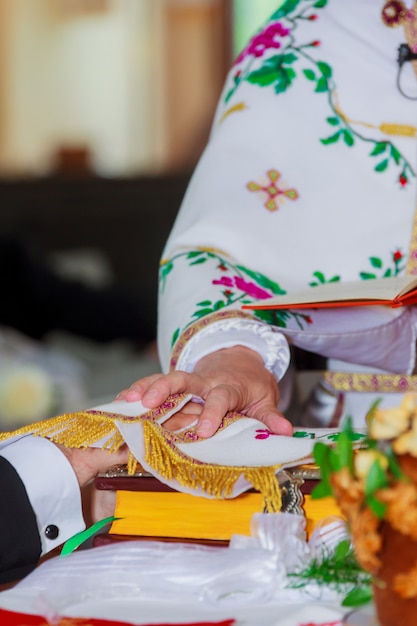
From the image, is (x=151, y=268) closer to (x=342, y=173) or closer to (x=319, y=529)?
(x=342, y=173)

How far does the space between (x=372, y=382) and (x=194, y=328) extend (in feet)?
0.57

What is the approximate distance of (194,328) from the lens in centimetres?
70

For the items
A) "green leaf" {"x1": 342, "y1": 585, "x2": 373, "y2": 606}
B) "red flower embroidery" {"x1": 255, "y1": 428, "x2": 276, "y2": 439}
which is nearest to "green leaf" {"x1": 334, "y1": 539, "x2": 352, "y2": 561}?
"green leaf" {"x1": 342, "y1": 585, "x2": 373, "y2": 606}

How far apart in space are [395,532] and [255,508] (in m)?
0.14

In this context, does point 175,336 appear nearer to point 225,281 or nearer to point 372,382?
point 225,281

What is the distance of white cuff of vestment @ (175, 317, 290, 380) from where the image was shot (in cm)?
69

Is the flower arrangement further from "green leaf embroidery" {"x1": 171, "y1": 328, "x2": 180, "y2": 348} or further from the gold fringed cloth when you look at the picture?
"green leaf embroidery" {"x1": 171, "y1": 328, "x2": 180, "y2": 348}

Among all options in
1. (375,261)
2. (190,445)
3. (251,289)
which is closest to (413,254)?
(375,261)

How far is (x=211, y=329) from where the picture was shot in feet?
2.28

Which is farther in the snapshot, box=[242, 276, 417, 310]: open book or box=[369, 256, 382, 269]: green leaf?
box=[369, 256, 382, 269]: green leaf

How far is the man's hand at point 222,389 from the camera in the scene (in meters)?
0.57

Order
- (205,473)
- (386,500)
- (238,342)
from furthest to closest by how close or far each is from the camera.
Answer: (238,342), (205,473), (386,500)

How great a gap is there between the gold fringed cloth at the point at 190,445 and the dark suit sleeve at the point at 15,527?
0.10ft

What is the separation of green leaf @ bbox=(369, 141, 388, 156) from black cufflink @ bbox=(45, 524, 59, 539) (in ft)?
1.43
